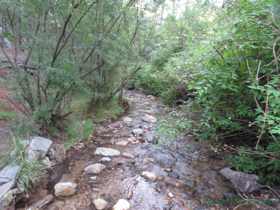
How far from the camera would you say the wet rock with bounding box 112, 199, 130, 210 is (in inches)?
83.9

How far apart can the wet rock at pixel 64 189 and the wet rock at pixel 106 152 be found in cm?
107

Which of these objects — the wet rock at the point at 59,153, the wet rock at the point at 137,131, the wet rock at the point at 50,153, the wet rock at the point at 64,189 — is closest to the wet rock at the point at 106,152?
the wet rock at the point at 59,153

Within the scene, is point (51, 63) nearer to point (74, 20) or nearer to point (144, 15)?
point (74, 20)

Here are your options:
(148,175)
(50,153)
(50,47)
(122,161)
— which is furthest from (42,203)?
(50,47)

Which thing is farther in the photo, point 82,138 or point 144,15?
point 144,15

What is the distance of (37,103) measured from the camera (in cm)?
319

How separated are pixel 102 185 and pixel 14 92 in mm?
2718

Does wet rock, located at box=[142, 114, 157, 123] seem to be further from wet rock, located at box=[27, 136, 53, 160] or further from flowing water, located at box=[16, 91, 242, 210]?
wet rock, located at box=[27, 136, 53, 160]

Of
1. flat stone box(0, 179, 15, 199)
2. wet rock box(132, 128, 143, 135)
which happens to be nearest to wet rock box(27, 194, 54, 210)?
flat stone box(0, 179, 15, 199)

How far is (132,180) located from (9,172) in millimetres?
2007

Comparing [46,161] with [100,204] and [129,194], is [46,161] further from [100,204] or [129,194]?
[129,194]

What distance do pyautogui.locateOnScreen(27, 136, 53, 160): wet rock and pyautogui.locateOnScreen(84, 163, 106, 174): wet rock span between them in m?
0.90

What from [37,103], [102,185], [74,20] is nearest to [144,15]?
[74,20]

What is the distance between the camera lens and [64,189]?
2.36m
